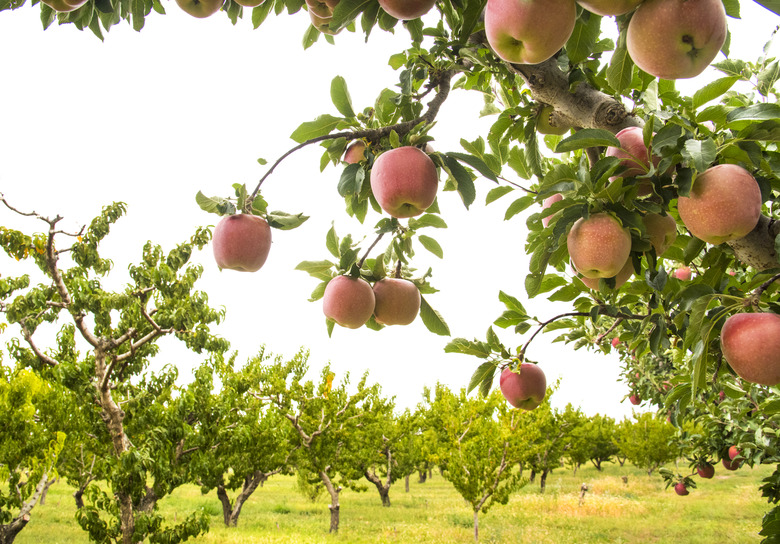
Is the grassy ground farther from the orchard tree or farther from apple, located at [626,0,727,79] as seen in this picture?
apple, located at [626,0,727,79]

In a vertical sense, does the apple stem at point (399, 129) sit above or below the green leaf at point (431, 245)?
above

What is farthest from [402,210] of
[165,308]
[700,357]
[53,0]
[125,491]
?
[165,308]

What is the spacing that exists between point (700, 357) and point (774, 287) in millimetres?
466

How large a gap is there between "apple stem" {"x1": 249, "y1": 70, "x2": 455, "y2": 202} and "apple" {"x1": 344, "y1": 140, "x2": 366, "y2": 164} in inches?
6.8

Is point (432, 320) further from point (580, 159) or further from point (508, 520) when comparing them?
point (508, 520)

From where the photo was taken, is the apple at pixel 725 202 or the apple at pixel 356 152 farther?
the apple at pixel 356 152

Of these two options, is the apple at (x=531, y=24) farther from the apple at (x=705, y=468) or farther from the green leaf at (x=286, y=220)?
the apple at (x=705, y=468)

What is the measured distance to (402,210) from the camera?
4.20 ft

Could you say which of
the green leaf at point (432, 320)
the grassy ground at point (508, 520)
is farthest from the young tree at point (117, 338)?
the green leaf at point (432, 320)

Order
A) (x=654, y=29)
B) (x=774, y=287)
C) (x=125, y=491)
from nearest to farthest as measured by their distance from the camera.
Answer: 1. (x=654, y=29)
2. (x=774, y=287)
3. (x=125, y=491)

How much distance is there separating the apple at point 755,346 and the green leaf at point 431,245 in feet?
3.12

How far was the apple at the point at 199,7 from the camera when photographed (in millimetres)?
1381

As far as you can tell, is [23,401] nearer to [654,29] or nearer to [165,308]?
[165,308]

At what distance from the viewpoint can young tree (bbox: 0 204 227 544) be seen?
314 inches
